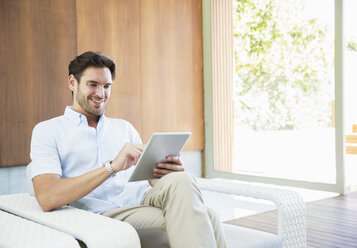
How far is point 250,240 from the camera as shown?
184cm

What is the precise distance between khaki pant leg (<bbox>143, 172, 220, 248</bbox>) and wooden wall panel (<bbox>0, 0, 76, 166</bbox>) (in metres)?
2.98

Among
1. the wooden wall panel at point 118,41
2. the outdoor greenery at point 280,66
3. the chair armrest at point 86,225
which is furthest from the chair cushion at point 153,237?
the outdoor greenery at point 280,66

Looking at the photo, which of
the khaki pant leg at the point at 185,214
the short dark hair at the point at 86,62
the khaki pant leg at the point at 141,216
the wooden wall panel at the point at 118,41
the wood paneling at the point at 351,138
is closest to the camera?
the khaki pant leg at the point at 185,214

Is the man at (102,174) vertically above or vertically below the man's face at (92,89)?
below

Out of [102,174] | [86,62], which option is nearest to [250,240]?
[102,174]

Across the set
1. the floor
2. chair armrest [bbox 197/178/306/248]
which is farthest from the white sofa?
the floor

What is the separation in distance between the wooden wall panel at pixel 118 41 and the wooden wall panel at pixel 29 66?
0.66 ft

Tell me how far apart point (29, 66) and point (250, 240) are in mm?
3329

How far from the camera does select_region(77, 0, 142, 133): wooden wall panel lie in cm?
486

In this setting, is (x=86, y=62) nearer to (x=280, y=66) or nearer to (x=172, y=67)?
(x=172, y=67)

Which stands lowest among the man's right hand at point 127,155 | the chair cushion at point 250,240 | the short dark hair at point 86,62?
the chair cushion at point 250,240

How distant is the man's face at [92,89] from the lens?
2.11m

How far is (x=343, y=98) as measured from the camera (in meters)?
4.76

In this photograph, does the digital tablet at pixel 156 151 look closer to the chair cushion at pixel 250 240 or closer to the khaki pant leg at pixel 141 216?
the khaki pant leg at pixel 141 216
